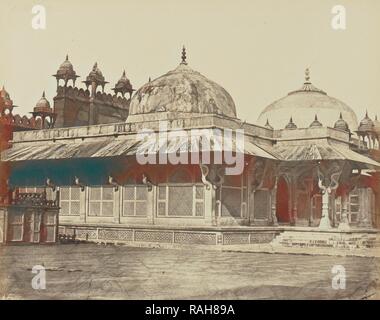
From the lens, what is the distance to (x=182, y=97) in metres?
20.6

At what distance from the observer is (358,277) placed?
14.5m

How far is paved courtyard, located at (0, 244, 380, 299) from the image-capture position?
13.8 m

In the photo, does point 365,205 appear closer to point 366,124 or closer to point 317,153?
point 317,153

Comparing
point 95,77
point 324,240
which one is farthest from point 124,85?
point 324,240

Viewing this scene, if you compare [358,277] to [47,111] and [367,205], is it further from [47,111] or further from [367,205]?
[47,111]

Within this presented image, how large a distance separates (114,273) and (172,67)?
4.95m

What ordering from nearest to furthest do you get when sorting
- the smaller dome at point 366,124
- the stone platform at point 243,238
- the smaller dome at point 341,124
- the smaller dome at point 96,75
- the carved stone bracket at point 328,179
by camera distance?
1. the smaller dome at point 366,124
2. the smaller dome at point 96,75
3. the stone platform at point 243,238
4. the carved stone bracket at point 328,179
5. the smaller dome at point 341,124

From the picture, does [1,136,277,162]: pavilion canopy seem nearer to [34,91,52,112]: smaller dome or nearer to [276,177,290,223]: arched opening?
[34,91,52,112]: smaller dome

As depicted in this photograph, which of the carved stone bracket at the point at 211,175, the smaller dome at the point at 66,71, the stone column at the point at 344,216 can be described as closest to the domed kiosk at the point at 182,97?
the smaller dome at the point at 66,71

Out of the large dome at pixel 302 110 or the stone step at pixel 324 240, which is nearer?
the stone step at pixel 324 240

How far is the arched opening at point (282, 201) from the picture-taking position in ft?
66.1

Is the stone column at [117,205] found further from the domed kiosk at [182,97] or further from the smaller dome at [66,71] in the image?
the smaller dome at [66,71]

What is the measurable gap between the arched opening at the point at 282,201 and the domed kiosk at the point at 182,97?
2575 mm

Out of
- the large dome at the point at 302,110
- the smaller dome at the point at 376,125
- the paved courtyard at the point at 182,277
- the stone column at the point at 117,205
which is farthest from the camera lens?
the large dome at the point at 302,110
